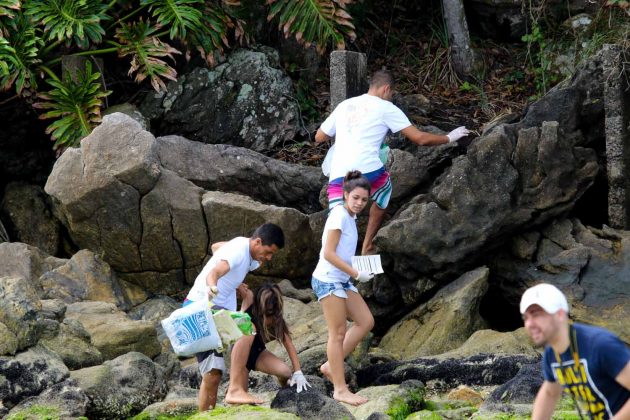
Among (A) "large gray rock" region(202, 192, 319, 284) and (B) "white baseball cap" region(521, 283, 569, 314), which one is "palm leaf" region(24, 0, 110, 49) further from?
(B) "white baseball cap" region(521, 283, 569, 314)

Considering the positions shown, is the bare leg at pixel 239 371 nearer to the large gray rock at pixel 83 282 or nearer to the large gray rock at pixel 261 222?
the large gray rock at pixel 83 282

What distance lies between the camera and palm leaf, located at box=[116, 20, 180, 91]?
1352 centimetres

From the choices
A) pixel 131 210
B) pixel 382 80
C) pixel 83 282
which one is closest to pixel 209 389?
pixel 382 80

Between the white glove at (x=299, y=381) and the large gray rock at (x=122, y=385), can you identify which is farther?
the large gray rock at (x=122, y=385)

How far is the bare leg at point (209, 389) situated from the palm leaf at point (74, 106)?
18.7 ft

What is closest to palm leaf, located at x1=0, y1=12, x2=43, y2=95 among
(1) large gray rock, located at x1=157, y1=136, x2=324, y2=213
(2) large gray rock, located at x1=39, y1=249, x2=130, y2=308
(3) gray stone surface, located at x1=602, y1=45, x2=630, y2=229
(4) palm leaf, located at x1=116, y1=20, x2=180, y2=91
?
(4) palm leaf, located at x1=116, y1=20, x2=180, y2=91

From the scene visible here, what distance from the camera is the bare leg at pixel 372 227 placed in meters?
10.6

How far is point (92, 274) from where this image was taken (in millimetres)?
11773

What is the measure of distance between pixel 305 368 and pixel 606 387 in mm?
4514

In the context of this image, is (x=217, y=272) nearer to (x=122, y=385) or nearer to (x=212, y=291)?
(x=212, y=291)

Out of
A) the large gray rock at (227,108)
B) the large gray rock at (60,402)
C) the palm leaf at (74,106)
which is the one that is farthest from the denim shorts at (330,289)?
the large gray rock at (227,108)

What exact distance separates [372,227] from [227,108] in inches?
163

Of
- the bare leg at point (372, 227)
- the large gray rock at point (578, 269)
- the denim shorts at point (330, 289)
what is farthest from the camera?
the bare leg at point (372, 227)

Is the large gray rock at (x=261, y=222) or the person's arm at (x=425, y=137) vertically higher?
the person's arm at (x=425, y=137)
